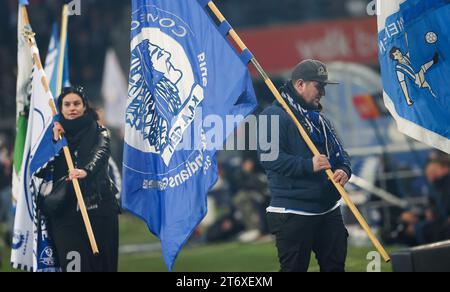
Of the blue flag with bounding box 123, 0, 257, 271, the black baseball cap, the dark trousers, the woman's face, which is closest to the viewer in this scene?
the dark trousers

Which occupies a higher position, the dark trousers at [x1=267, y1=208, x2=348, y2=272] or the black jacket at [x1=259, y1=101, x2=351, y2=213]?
the black jacket at [x1=259, y1=101, x2=351, y2=213]

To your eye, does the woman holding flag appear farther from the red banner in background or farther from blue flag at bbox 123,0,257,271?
the red banner in background

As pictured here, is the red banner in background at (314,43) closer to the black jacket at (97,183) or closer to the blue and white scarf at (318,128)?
the black jacket at (97,183)

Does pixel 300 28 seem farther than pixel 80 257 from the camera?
Yes

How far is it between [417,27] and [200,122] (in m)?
2.06

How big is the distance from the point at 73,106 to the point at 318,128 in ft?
7.18

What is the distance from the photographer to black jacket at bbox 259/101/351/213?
33.4 ft

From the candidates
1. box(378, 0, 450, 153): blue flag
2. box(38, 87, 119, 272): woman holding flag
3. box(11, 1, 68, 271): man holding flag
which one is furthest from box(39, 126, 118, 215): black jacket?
box(378, 0, 450, 153): blue flag

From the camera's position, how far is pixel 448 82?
11.3 m

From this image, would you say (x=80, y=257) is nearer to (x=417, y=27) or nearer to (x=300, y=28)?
(x=417, y=27)

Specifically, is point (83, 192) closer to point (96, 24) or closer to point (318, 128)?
point (318, 128)
